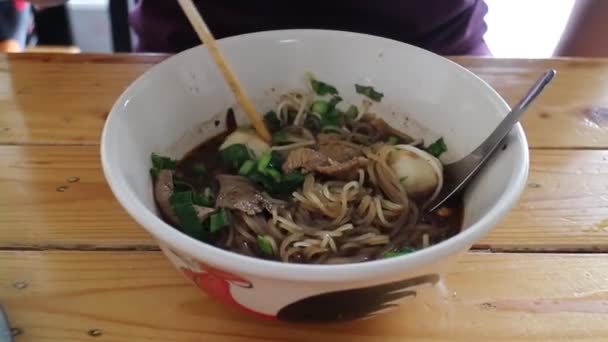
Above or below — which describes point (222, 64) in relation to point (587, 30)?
above

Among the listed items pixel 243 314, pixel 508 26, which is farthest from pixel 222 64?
pixel 508 26

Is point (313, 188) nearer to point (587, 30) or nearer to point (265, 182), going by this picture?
point (265, 182)

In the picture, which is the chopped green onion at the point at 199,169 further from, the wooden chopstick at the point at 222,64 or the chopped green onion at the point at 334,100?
the chopped green onion at the point at 334,100

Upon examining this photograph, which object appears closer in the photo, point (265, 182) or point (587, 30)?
point (265, 182)

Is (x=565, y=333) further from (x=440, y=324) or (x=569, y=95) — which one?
(x=569, y=95)

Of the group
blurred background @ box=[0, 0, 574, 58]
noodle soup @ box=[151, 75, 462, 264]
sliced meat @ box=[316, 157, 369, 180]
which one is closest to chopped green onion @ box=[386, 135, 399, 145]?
noodle soup @ box=[151, 75, 462, 264]

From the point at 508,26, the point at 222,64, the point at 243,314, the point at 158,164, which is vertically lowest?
the point at 508,26
